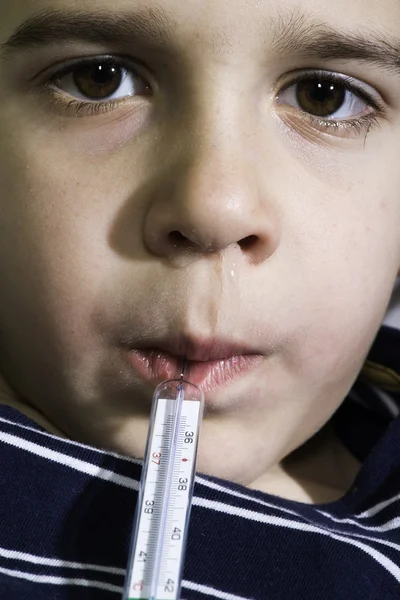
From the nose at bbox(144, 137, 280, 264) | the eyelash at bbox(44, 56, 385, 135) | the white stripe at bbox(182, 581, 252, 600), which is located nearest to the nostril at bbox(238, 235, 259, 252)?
the nose at bbox(144, 137, 280, 264)

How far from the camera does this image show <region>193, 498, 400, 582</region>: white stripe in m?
1.04

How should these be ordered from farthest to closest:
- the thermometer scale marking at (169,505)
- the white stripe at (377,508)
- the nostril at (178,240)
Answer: the white stripe at (377,508) < the nostril at (178,240) < the thermometer scale marking at (169,505)

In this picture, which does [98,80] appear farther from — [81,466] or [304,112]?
[81,466]

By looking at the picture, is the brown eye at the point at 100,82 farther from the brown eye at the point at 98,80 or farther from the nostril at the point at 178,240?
the nostril at the point at 178,240

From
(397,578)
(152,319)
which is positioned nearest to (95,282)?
(152,319)

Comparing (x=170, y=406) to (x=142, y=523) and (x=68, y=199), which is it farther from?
(x=68, y=199)

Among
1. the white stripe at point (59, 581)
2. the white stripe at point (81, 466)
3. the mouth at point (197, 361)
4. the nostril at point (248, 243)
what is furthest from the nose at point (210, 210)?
the white stripe at point (59, 581)

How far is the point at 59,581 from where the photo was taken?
3.20 ft

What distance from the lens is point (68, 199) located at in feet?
3.45

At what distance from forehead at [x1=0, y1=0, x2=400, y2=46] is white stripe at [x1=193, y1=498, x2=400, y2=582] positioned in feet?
1.69

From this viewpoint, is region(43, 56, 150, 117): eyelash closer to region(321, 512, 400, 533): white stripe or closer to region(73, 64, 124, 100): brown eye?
region(73, 64, 124, 100): brown eye

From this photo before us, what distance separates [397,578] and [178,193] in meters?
0.52

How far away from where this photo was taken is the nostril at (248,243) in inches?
40.0

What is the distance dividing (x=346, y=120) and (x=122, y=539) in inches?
23.1
